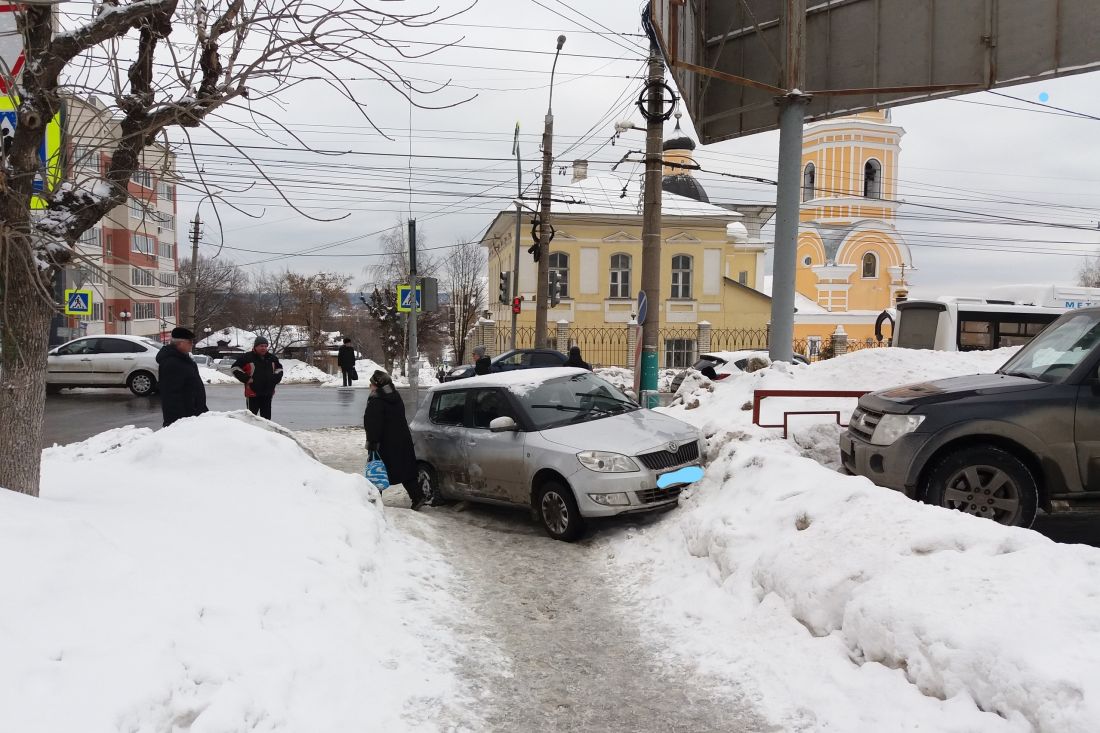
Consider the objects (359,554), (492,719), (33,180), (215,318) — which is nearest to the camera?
(492,719)

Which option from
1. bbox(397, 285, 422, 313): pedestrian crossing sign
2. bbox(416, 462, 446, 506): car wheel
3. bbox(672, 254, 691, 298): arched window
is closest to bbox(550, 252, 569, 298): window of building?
bbox(672, 254, 691, 298): arched window

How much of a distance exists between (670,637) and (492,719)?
5.34 feet

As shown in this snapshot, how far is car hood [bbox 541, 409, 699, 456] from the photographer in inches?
306

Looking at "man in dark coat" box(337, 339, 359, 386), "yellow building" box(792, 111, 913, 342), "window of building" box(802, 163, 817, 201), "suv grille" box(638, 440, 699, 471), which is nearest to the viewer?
"suv grille" box(638, 440, 699, 471)

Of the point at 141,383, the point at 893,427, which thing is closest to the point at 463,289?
the point at 141,383

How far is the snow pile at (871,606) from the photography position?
135 inches

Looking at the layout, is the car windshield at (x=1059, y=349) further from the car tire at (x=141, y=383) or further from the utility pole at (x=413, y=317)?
the car tire at (x=141, y=383)

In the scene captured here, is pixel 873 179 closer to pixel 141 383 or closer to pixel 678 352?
pixel 678 352

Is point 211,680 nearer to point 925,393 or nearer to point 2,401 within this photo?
point 2,401

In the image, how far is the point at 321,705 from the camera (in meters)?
3.76

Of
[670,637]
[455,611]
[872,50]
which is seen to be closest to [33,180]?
[455,611]

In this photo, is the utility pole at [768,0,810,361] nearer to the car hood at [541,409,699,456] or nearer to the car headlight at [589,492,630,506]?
the car hood at [541,409,699,456]

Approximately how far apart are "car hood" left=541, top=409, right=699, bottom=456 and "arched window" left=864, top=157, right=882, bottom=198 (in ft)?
169

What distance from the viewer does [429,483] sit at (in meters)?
9.58
